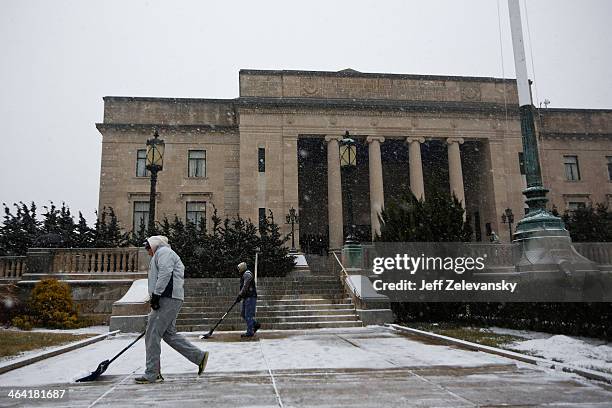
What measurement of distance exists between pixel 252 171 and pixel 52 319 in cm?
2051

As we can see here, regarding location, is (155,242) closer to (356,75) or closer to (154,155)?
(154,155)

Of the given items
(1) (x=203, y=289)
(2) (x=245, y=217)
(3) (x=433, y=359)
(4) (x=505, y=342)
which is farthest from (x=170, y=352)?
(2) (x=245, y=217)

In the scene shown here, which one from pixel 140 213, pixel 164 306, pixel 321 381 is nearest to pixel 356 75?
pixel 140 213

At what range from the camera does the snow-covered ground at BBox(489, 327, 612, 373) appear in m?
6.24

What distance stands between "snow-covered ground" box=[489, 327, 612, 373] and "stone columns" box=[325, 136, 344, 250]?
79.4 ft

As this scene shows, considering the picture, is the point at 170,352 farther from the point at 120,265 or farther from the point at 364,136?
the point at 364,136

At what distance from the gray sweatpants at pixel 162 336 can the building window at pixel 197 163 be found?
97.1ft

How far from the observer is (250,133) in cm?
3369

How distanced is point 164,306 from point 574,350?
654cm

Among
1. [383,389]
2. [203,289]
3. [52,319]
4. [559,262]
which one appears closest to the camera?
[383,389]

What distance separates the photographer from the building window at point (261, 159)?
33719mm

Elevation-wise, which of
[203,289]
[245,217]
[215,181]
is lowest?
[203,289]

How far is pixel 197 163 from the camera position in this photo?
35031 mm

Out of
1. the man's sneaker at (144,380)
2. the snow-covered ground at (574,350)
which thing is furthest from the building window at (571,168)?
the man's sneaker at (144,380)
